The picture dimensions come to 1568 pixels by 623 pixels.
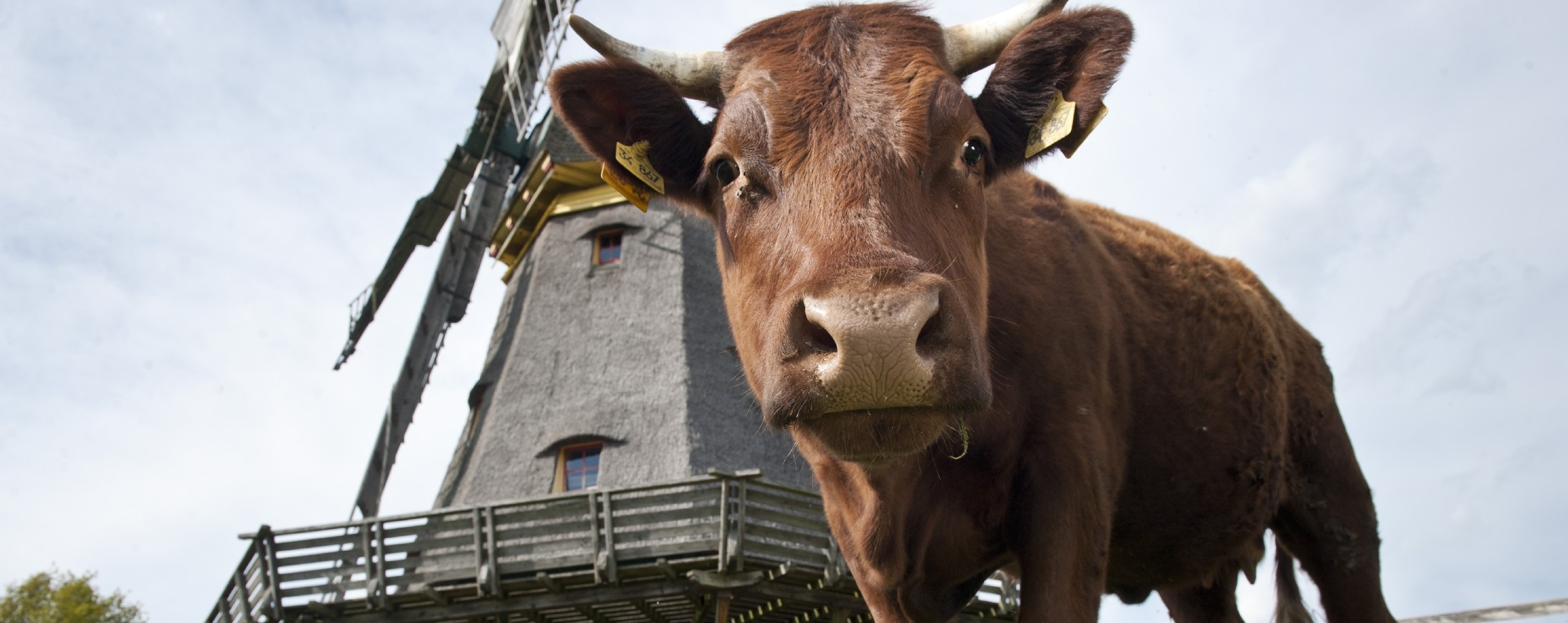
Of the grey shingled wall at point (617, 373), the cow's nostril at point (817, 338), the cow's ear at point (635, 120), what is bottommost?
the cow's nostril at point (817, 338)

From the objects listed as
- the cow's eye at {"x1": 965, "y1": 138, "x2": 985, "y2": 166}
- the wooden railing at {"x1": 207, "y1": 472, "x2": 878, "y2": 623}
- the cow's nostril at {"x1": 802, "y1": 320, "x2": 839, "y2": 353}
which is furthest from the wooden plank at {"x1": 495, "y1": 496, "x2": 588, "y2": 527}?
the cow's nostril at {"x1": 802, "y1": 320, "x2": 839, "y2": 353}

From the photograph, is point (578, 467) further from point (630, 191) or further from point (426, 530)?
point (630, 191)

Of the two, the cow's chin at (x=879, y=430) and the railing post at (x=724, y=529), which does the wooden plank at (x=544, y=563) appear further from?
the cow's chin at (x=879, y=430)

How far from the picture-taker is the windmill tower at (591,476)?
14359mm

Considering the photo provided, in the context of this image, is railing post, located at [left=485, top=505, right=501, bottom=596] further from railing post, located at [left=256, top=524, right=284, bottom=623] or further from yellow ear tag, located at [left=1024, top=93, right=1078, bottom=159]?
yellow ear tag, located at [left=1024, top=93, right=1078, bottom=159]

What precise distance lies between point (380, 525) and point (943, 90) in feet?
47.0

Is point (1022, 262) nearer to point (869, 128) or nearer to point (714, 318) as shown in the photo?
point (869, 128)

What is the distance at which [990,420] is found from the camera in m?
3.39

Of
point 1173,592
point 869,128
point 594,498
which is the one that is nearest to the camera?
point 869,128

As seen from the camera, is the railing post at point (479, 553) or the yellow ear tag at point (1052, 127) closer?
the yellow ear tag at point (1052, 127)

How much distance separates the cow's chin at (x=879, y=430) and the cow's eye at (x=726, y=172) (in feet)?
3.31

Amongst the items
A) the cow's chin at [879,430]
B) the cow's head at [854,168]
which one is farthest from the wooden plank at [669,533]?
the cow's chin at [879,430]

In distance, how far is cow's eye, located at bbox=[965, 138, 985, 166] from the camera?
3.25m

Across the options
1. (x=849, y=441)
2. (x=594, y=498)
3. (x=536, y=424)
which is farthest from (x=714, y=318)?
(x=849, y=441)
